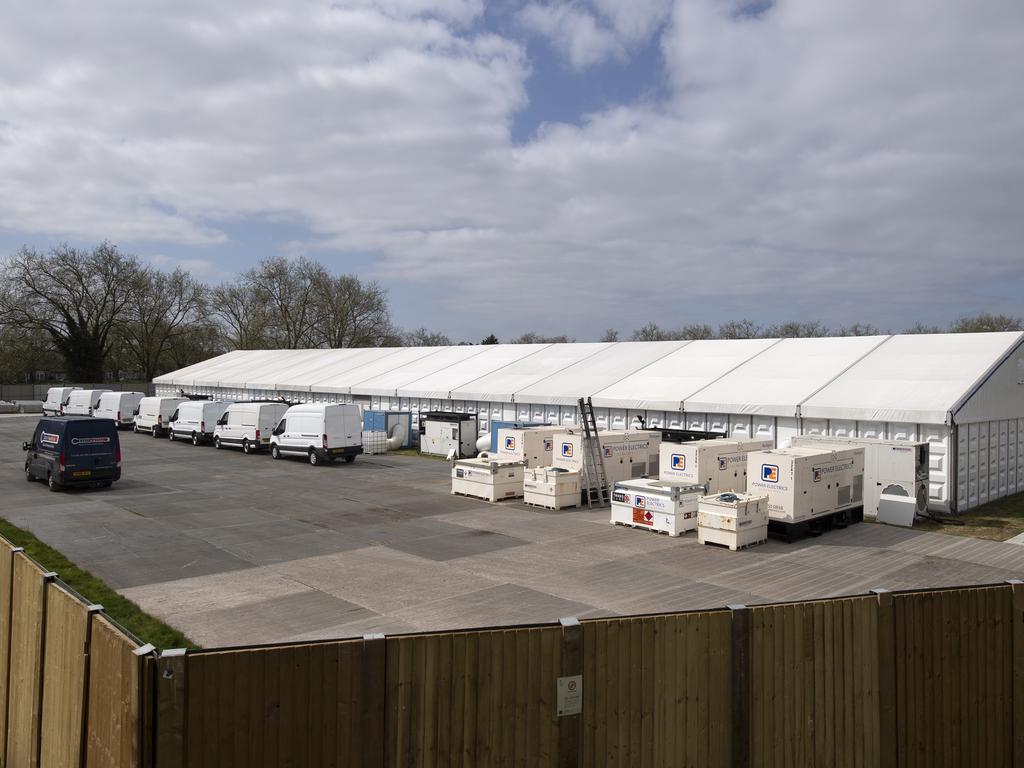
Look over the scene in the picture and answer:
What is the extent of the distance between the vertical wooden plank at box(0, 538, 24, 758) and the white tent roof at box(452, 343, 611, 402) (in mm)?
24838

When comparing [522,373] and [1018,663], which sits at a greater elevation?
[522,373]

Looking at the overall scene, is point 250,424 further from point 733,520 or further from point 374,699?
point 374,699

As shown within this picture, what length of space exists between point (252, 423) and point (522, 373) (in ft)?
40.5

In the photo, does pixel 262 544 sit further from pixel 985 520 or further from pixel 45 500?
pixel 985 520

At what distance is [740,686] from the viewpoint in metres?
6.04

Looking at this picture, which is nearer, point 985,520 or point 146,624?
point 146,624

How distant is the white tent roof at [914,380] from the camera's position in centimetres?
2023

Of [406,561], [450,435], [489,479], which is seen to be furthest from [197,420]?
[406,561]

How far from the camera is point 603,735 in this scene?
5.72m

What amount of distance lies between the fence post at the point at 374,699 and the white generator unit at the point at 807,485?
528 inches

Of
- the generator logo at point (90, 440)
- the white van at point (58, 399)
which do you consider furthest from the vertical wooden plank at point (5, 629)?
the white van at point (58, 399)

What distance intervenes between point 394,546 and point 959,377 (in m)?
16.6

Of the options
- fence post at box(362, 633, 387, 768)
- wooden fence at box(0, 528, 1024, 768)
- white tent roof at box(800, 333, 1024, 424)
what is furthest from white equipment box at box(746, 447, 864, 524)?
fence post at box(362, 633, 387, 768)

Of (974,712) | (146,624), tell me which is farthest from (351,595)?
(974,712)
